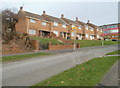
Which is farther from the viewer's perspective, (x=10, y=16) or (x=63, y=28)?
(x=63, y=28)

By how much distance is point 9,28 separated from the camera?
25938 mm

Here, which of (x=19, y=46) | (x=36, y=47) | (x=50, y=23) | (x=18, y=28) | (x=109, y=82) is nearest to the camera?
(x=109, y=82)

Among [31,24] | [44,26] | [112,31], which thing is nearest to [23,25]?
[31,24]

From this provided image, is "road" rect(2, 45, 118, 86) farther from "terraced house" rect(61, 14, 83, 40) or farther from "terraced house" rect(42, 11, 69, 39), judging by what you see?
"terraced house" rect(61, 14, 83, 40)

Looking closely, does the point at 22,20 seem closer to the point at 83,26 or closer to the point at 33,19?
the point at 33,19

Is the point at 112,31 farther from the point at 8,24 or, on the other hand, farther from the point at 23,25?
the point at 8,24

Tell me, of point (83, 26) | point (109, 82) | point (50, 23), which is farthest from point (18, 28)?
point (109, 82)

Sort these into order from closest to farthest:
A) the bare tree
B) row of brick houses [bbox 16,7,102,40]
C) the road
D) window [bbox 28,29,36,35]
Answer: the road
the bare tree
row of brick houses [bbox 16,7,102,40]
window [bbox 28,29,36,35]

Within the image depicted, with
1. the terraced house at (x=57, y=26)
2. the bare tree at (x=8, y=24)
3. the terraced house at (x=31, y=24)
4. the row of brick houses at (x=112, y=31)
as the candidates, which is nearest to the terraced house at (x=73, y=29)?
the terraced house at (x=57, y=26)

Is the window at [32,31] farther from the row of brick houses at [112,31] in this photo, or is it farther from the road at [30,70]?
the row of brick houses at [112,31]

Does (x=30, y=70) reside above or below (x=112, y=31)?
below

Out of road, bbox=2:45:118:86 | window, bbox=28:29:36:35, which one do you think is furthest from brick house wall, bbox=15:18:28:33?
road, bbox=2:45:118:86

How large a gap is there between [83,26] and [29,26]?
30.5 m

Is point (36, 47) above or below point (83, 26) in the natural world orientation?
below
